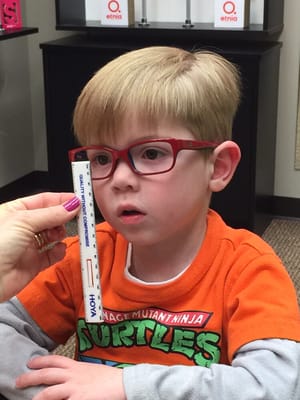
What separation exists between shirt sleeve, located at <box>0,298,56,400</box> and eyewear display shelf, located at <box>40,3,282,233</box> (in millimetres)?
1643

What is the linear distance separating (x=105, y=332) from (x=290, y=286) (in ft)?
0.87

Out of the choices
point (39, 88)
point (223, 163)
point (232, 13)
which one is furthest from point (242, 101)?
point (223, 163)

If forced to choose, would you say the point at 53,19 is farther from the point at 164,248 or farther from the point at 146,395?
the point at 146,395

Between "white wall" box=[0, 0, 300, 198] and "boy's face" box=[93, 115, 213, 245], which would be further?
"white wall" box=[0, 0, 300, 198]

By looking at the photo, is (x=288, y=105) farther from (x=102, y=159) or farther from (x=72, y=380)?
(x=72, y=380)

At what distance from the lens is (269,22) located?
2.53 m

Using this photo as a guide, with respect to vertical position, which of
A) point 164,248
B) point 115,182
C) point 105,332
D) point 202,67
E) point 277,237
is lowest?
point 277,237

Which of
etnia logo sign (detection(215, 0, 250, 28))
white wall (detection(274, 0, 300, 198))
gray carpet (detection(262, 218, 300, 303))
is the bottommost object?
gray carpet (detection(262, 218, 300, 303))

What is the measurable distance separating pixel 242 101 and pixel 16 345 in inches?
67.5

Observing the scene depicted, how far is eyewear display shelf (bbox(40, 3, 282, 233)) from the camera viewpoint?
248cm

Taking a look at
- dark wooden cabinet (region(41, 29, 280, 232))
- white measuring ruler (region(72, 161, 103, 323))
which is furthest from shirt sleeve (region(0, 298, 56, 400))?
dark wooden cabinet (region(41, 29, 280, 232))

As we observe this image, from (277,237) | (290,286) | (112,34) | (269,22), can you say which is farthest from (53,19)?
(290,286)

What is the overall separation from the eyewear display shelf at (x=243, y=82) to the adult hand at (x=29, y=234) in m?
1.60

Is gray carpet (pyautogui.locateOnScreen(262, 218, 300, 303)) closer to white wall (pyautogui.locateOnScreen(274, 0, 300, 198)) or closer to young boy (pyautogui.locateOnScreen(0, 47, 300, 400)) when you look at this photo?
white wall (pyautogui.locateOnScreen(274, 0, 300, 198))
